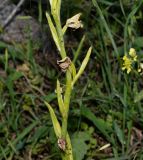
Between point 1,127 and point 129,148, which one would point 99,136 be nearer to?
point 129,148

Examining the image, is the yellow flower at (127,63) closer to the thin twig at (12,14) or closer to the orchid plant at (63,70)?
the orchid plant at (63,70)

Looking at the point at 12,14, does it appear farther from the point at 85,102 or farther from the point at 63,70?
the point at 63,70

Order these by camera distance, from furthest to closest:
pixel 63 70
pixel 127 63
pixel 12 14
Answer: pixel 12 14 < pixel 127 63 < pixel 63 70

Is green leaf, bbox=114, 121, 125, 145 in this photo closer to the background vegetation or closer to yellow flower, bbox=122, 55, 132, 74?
the background vegetation

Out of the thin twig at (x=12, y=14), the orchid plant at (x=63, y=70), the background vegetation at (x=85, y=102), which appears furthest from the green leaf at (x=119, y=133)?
the thin twig at (x=12, y=14)

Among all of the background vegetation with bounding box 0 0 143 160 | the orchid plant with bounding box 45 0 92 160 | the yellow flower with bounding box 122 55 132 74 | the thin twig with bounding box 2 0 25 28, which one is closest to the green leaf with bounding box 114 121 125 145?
the background vegetation with bounding box 0 0 143 160

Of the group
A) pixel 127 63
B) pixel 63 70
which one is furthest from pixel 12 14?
pixel 63 70

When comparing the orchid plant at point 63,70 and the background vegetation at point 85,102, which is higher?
the orchid plant at point 63,70

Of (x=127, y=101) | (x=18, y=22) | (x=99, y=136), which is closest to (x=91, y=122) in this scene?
(x=99, y=136)
